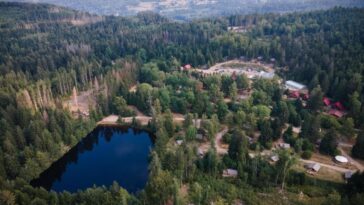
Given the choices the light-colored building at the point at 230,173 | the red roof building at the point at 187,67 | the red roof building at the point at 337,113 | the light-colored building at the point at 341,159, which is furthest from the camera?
the red roof building at the point at 187,67

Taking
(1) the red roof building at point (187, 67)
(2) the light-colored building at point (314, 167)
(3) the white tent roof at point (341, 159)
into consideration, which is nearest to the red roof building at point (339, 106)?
(3) the white tent roof at point (341, 159)

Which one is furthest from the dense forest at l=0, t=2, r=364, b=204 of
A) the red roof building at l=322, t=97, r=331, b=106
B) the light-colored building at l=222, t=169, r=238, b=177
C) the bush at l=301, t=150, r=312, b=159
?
the red roof building at l=322, t=97, r=331, b=106

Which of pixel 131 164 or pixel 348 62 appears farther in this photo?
pixel 348 62

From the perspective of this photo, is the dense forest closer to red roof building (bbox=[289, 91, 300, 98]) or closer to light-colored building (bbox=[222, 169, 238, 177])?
light-colored building (bbox=[222, 169, 238, 177])

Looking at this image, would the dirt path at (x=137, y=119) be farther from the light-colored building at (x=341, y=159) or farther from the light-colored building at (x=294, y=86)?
the light-colored building at (x=294, y=86)

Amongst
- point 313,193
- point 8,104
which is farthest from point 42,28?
point 313,193

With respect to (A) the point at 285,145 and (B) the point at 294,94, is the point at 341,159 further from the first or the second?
(B) the point at 294,94

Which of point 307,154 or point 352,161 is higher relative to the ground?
point 307,154

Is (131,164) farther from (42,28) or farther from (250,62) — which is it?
(42,28)

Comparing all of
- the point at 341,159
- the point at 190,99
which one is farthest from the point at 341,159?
the point at 190,99
